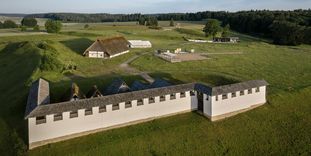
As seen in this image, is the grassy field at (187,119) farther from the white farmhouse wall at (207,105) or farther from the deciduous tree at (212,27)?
the deciduous tree at (212,27)

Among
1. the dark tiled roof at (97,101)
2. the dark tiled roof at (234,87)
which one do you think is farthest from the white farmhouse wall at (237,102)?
the dark tiled roof at (97,101)

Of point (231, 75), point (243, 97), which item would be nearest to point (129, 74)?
point (231, 75)

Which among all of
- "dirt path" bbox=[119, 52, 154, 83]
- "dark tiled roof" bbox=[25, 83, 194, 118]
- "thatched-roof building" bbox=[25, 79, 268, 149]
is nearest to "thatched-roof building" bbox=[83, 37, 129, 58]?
"dirt path" bbox=[119, 52, 154, 83]

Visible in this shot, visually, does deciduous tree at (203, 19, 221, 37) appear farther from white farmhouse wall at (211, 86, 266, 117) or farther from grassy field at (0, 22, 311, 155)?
white farmhouse wall at (211, 86, 266, 117)

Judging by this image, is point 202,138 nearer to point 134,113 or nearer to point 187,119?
point 187,119

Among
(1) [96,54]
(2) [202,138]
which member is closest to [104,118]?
(2) [202,138]
